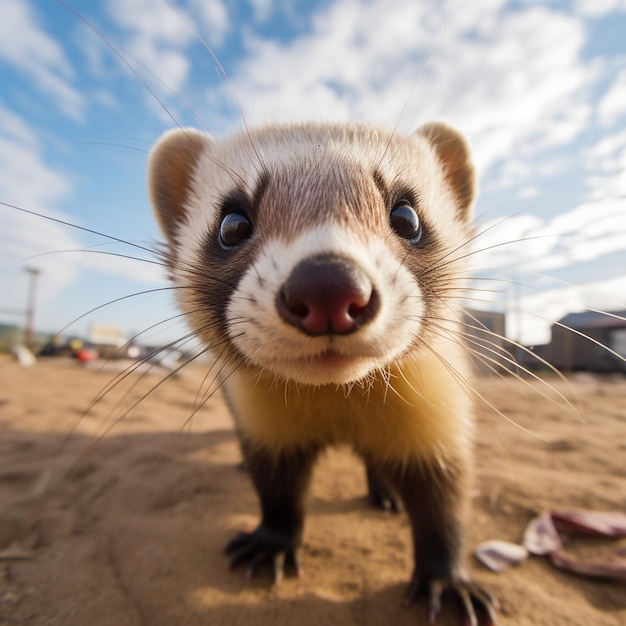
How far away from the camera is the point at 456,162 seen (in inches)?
94.0

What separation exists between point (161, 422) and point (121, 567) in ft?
10.1

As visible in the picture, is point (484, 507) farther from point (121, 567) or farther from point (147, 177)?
point (147, 177)

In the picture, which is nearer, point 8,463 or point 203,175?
point 203,175

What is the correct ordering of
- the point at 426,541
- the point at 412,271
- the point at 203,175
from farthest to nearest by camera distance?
the point at 203,175 → the point at 426,541 → the point at 412,271

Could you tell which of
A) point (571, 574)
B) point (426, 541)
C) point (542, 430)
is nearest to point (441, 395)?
point (426, 541)

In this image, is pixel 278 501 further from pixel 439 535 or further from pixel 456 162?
pixel 456 162

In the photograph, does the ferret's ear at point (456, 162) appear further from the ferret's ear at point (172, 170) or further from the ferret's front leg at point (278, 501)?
the ferret's front leg at point (278, 501)

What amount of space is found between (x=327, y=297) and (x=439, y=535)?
1372mm

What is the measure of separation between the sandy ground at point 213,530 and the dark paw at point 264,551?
54 millimetres

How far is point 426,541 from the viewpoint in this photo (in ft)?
5.96

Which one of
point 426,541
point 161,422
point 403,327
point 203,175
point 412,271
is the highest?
point 203,175

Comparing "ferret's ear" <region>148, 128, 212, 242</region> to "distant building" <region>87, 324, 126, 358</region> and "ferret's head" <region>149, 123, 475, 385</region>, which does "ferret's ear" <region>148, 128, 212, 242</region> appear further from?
"distant building" <region>87, 324, 126, 358</region>

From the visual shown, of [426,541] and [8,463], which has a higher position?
[426,541]

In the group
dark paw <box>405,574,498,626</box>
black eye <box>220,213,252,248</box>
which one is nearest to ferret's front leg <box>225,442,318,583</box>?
dark paw <box>405,574,498,626</box>
